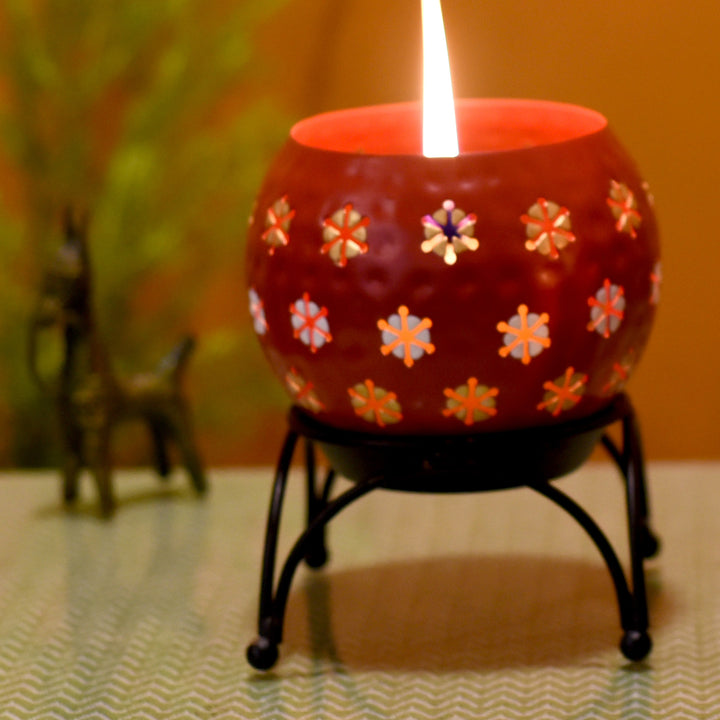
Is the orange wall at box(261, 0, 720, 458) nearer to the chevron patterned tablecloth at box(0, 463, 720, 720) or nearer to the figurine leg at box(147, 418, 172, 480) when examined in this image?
the chevron patterned tablecloth at box(0, 463, 720, 720)

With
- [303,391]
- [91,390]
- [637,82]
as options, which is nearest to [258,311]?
[303,391]

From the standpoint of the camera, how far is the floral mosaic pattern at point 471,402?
2.09 ft

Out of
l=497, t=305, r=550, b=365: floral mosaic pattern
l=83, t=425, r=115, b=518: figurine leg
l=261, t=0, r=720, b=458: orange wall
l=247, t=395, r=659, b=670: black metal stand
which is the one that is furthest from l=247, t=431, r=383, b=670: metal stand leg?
l=261, t=0, r=720, b=458: orange wall

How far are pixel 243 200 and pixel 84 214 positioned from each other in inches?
18.7

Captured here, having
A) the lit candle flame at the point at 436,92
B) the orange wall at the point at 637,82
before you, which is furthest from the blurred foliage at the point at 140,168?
the lit candle flame at the point at 436,92

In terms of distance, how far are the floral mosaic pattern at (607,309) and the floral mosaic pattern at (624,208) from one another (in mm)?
32

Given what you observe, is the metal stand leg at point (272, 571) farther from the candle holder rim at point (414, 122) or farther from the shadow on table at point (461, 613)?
the candle holder rim at point (414, 122)

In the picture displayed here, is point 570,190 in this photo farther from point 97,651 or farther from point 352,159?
point 97,651

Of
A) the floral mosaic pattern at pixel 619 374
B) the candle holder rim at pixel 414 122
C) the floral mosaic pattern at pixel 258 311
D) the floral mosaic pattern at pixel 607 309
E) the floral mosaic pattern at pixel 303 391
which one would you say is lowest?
the floral mosaic pattern at pixel 303 391

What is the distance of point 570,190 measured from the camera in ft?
2.07

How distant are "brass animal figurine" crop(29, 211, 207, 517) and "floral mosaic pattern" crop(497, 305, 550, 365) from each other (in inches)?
16.7

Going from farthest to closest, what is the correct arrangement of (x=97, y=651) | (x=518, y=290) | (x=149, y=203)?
(x=149, y=203) < (x=97, y=651) < (x=518, y=290)

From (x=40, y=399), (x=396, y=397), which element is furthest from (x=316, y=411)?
(x=40, y=399)

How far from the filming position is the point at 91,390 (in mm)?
990
